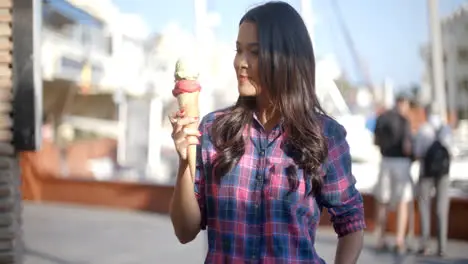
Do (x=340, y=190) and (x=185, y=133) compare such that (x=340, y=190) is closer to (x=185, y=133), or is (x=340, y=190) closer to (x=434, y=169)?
(x=185, y=133)

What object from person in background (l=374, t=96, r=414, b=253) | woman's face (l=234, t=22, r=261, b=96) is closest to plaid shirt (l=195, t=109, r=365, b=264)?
woman's face (l=234, t=22, r=261, b=96)

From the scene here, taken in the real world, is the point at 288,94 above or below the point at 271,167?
above

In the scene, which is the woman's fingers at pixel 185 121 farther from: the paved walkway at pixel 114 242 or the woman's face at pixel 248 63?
the paved walkway at pixel 114 242

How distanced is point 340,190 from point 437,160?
5765 millimetres

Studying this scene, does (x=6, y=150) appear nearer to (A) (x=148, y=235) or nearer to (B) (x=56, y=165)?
(A) (x=148, y=235)

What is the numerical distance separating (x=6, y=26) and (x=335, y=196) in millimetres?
3677

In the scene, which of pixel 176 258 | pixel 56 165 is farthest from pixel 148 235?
pixel 56 165

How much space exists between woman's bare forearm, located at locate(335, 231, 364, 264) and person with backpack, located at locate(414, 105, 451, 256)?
571 centimetres

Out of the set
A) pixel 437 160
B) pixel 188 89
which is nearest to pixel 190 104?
pixel 188 89

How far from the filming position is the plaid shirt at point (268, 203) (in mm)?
1620

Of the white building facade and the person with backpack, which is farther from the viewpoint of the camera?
the white building facade

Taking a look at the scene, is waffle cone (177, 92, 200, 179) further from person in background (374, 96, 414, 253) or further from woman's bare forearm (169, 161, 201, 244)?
person in background (374, 96, 414, 253)

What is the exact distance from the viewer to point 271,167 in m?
1.67

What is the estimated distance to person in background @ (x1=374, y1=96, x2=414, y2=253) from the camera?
7480 millimetres
